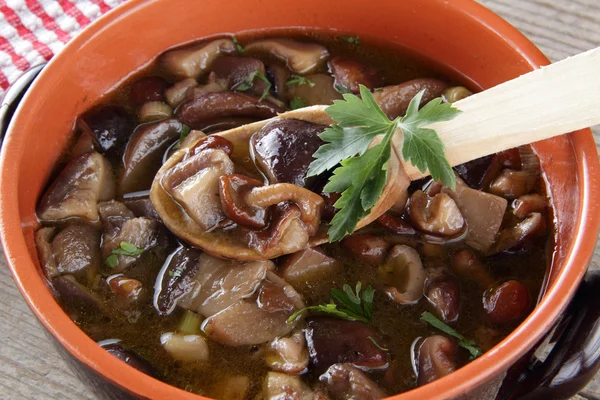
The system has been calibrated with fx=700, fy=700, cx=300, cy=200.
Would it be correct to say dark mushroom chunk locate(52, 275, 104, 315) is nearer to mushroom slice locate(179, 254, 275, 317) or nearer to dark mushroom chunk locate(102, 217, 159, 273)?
dark mushroom chunk locate(102, 217, 159, 273)

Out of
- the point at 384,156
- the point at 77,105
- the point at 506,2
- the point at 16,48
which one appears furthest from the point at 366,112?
the point at 16,48

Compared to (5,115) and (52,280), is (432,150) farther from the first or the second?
(5,115)

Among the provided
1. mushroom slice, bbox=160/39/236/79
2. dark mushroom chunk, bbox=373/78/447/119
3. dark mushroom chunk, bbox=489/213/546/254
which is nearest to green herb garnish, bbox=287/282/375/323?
dark mushroom chunk, bbox=489/213/546/254

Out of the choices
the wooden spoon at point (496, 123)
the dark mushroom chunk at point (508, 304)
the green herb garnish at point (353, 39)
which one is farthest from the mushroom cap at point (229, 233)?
the green herb garnish at point (353, 39)

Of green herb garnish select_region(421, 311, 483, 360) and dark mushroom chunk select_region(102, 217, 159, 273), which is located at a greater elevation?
dark mushroom chunk select_region(102, 217, 159, 273)

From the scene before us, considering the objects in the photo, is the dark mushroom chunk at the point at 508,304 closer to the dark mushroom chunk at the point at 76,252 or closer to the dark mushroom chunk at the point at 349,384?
the dark mushroom chunk at the point at 349,384

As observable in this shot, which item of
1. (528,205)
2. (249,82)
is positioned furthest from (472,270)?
(249,82)
